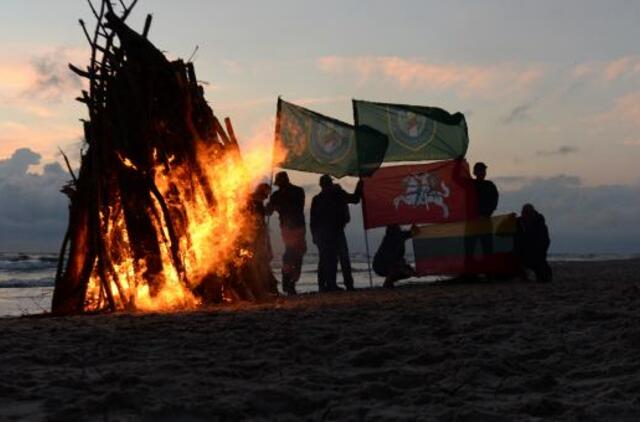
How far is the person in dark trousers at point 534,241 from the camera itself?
37.1ft

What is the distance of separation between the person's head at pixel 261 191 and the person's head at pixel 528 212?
4243 millimetres

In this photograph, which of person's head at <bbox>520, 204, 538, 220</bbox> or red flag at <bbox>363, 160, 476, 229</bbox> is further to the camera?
red flag at <bbox>363, 160, 476, 229</bbox>

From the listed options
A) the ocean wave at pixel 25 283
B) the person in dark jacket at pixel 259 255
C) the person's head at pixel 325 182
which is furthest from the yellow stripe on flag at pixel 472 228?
the ocean wave at pixel 25 283

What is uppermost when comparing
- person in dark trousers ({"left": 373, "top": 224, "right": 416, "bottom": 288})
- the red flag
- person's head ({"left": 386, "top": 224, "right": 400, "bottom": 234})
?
the red flag

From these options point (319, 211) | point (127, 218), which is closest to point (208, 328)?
point (127, 218)

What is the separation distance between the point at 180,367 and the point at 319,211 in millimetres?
7498

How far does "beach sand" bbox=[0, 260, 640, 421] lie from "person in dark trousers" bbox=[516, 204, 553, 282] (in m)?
4.42

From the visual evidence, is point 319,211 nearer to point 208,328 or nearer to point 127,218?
point 127,218

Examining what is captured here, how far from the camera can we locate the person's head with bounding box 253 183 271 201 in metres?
9.61

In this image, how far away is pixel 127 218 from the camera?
7664 mm

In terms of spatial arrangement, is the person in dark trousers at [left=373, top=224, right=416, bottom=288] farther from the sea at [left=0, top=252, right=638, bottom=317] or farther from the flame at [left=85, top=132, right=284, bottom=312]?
the flame at [left=85, top=132, right=284, bottom=312]

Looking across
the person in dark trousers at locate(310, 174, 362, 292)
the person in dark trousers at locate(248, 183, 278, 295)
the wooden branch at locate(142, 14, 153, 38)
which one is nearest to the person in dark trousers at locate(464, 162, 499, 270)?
the person in dark trousers at locate(310, 174, 362, 292)

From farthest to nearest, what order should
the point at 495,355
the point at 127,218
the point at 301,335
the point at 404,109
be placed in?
1. the point at 404,109
2. the point at 127,218
3. the point at 301,335
4. the point at 495,355

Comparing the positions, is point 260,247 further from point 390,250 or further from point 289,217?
point 390,250
